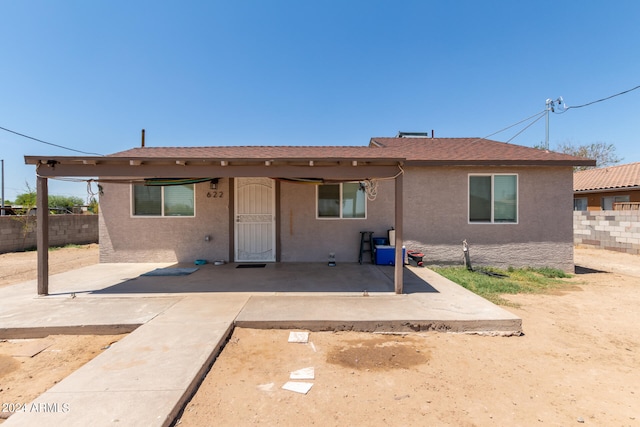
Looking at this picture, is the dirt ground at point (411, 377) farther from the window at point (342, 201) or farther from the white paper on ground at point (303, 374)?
the window at point (342, 201)

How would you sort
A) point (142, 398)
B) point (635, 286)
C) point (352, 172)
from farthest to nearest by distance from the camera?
point (635, 286)
point (352, 172)
point (142, 398)

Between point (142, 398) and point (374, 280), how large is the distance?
4.35m

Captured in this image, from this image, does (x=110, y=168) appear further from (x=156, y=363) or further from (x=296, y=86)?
(x=296, y=86)

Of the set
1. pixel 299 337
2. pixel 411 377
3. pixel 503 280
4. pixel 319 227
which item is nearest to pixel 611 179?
pixel 503 280

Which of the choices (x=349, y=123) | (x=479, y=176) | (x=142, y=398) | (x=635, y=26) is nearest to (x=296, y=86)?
(x=349, y=123)

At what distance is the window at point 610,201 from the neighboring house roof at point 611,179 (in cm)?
75

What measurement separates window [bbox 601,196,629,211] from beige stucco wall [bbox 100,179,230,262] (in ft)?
59.7

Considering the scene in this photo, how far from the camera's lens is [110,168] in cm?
473

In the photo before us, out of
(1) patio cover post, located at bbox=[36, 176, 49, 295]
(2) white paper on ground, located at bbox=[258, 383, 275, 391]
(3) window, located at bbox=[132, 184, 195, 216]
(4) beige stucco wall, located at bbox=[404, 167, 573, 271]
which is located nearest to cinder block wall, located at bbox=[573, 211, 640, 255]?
(4) beige stucco wall, located at bbox=[404, 167, 573, 271]

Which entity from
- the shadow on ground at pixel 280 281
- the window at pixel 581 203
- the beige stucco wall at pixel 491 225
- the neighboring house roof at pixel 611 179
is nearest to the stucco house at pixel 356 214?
the beige stucco wall at pixel 491 225

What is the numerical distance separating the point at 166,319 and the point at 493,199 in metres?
7.73

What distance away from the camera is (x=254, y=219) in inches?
302

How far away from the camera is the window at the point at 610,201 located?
1393 centimetres

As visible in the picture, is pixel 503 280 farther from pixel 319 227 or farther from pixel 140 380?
pixel 140 380
